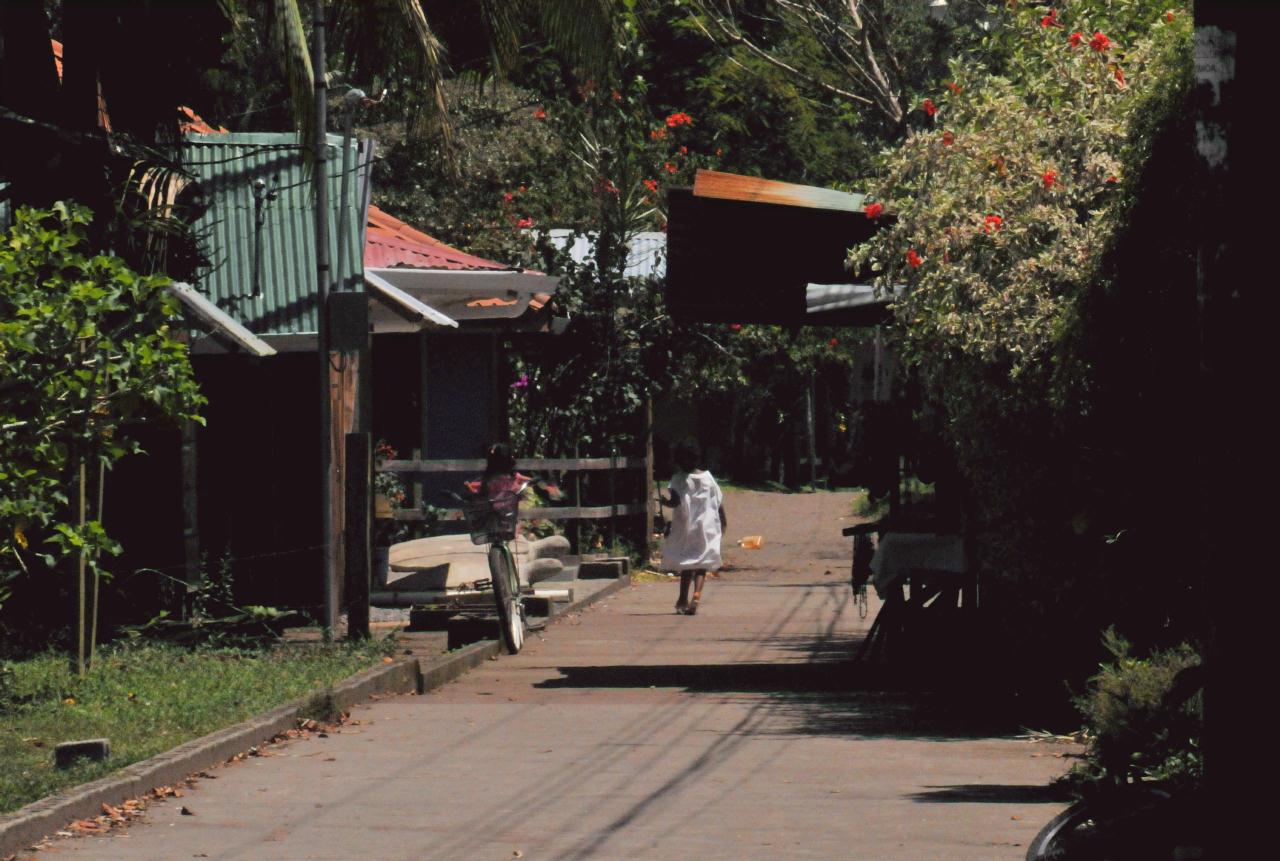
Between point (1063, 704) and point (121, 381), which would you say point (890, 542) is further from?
point (121, 381)

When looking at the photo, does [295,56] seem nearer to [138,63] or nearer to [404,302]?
[138,63]

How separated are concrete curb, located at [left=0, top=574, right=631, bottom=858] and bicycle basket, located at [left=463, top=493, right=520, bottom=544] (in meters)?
1.12

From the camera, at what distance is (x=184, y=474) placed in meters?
17.0

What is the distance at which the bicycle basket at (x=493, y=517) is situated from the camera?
17062mm

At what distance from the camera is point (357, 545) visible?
15602 mm

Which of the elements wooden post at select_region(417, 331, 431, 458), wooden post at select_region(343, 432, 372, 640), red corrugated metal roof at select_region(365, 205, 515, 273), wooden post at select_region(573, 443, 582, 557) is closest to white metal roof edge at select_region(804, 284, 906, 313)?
wooden post at select_region(343, 432, 372, 640)

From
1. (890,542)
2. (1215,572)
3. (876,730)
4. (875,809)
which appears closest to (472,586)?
(890,542)

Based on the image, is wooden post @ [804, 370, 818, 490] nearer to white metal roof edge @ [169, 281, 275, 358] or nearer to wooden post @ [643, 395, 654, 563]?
wooden post @ [643, 395, 654, 563]

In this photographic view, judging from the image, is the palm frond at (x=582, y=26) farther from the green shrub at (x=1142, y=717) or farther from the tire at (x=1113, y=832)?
the tire at (x=1113, y=832)

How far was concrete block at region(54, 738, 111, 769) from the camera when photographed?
32.1 ft

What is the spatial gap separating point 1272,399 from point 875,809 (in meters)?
5.00

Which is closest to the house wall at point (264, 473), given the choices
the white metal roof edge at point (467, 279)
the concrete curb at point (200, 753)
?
the concrete curb at point (200, 753)

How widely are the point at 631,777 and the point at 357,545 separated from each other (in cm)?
578

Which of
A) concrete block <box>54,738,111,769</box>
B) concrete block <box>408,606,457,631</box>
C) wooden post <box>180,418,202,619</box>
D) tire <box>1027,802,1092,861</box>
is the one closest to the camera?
tire <box>1027,802,1092,861</box>
